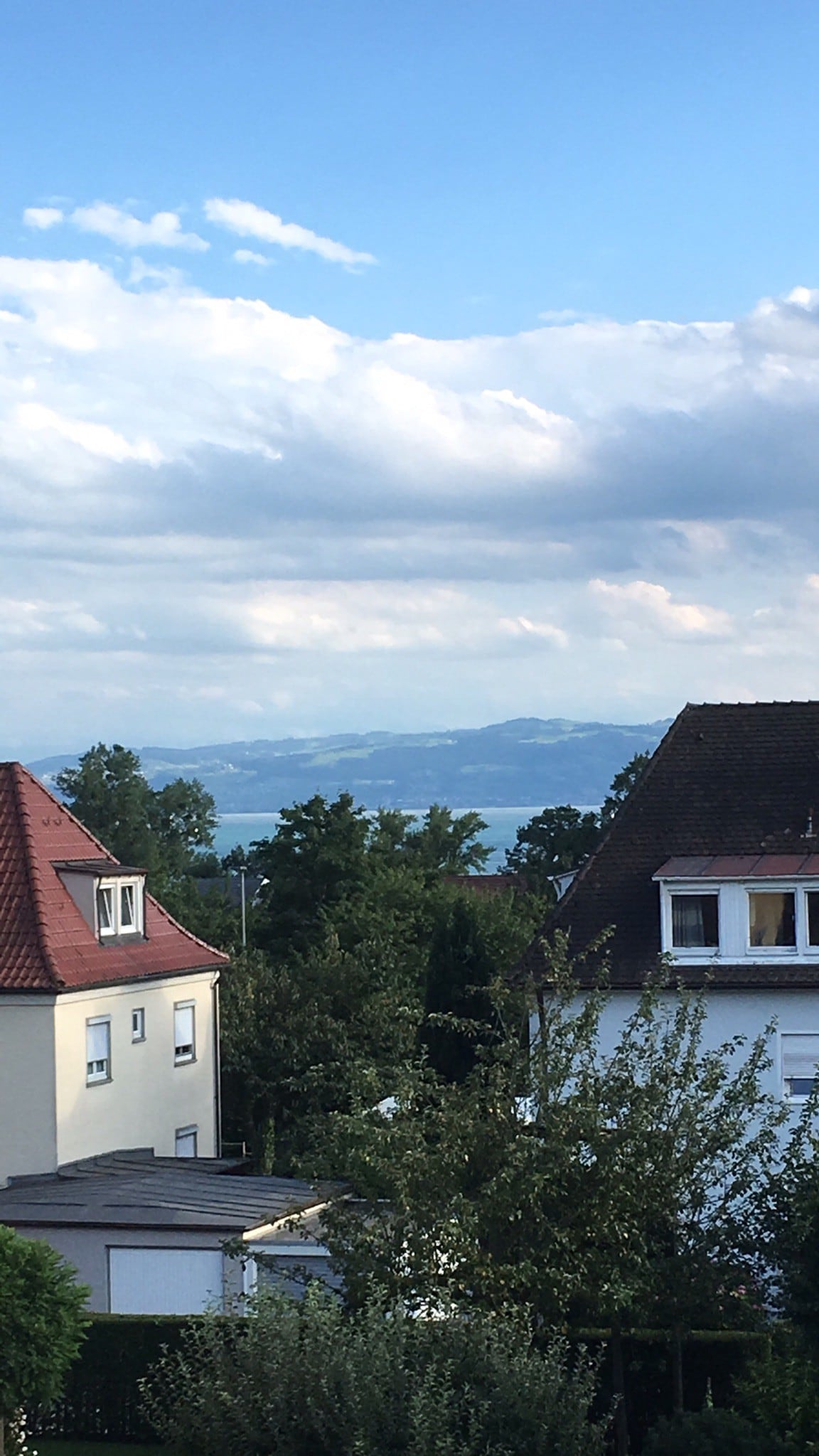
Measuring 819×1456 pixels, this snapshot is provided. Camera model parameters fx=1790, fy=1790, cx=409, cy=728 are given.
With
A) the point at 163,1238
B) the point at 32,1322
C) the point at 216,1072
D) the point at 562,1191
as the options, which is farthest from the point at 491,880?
the point at 32,1322

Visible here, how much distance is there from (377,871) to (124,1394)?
1596 inches

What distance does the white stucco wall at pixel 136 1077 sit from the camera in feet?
128

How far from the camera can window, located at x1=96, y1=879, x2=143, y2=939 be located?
42406 mm

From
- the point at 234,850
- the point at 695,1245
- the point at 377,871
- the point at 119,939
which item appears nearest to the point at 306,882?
the point at 377,871

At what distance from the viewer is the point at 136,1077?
42.1 m

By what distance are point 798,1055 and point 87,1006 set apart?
15.9 m

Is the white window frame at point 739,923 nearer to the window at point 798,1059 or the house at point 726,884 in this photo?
the house at point 726,884

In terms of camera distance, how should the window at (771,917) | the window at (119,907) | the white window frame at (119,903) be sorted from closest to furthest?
the window at (771,917), the white window frame at (119,903), the window at (119,907)

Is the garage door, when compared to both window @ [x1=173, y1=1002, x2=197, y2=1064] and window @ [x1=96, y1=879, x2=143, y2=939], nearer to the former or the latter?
window @ [x1=96, y1=879, x2=143, y2=939]

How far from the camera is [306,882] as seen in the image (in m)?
64.6

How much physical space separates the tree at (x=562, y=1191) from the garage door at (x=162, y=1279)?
9267 millimetres

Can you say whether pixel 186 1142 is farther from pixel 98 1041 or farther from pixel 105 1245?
pixel 105 1245

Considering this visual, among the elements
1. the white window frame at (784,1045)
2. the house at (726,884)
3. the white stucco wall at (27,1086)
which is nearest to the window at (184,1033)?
the white stucco wall at (27,1086)

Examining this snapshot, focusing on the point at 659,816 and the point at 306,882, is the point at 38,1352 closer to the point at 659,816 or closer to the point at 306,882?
the point at 659,816
